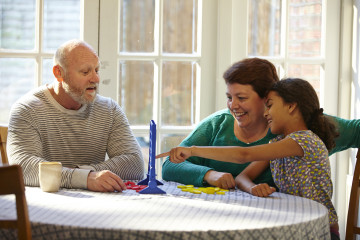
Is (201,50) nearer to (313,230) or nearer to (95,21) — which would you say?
(95,21)

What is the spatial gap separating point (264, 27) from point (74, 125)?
56.3 inches

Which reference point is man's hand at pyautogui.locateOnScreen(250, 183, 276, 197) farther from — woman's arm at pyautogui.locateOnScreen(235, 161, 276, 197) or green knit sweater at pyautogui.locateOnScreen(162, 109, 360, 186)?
green knit sweater at pyautogui.locateOnScreen(162, 109, 360, 186)

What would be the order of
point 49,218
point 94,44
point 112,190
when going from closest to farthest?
1. point 49,218
2. point 112,190
3. point 94,44

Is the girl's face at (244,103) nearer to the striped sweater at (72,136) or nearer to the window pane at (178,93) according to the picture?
the striped sweater at (72,136)

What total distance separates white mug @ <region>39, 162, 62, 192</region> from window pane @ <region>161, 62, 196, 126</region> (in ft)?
4.39

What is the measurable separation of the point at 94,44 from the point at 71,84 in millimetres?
705

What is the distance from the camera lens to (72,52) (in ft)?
8.45

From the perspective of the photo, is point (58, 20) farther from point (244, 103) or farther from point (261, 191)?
point (261, 191)

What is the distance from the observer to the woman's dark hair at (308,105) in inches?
89.4

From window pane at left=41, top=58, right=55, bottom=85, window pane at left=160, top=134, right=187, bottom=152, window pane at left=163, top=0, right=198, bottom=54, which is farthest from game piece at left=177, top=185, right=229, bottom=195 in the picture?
window pane at left=41, top=58, right=55, bottom=85

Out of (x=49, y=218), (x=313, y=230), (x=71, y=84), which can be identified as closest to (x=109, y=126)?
(x=71, y=84)

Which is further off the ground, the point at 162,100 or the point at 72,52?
the point at 72,52

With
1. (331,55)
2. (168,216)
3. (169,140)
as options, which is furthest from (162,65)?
(168,216)

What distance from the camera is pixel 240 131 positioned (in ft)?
8.32
